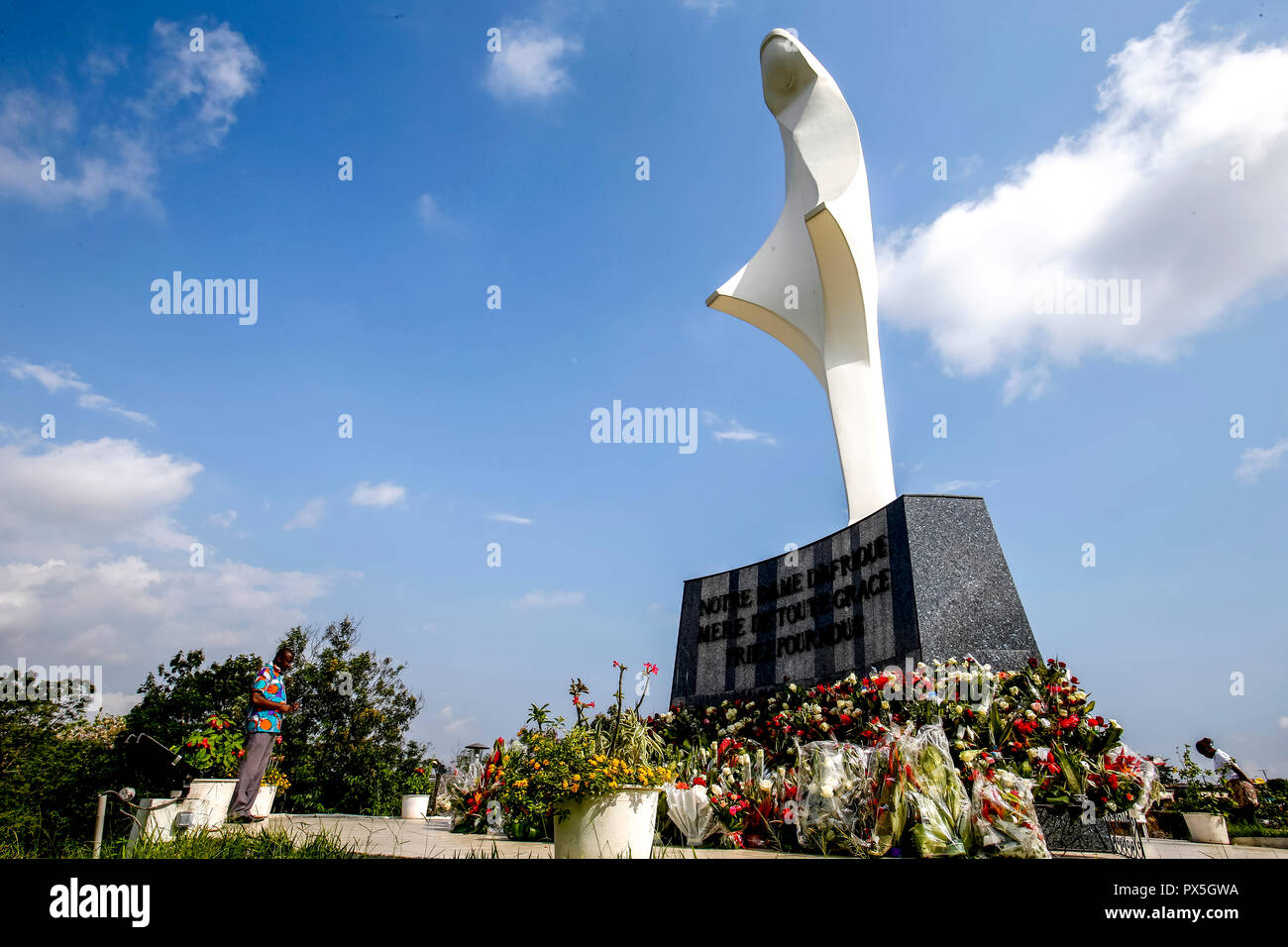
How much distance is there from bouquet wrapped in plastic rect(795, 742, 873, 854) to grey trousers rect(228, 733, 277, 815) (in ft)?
14.5

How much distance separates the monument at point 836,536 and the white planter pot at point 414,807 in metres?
3.87

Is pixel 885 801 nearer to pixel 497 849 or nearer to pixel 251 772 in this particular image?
pixel 497 849

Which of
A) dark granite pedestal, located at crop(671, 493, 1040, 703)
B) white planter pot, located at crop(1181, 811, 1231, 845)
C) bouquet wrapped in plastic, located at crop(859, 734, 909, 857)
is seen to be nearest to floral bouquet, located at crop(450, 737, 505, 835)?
bouquet wrapped in plastic, located at crop(859, 734, 909, 857)

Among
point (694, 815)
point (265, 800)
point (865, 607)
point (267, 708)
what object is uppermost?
point (865, 607)

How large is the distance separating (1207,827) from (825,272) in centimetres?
878

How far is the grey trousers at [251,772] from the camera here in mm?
6348

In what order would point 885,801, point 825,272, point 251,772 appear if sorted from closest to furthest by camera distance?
point 885,801, point 251,772, point 825,272

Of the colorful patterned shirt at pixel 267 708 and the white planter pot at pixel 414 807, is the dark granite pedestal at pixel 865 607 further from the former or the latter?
the colorful patterned shirt at pixel 267 708

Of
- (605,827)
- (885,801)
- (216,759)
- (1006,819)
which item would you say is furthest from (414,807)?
(1006,819)

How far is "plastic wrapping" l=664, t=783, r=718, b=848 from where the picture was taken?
17.7 ft

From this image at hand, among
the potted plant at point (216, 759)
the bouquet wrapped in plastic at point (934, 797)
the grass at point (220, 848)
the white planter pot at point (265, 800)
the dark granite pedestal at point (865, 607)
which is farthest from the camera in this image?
the white planter pot at point (265, 800)

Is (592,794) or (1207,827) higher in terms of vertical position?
(592,794)

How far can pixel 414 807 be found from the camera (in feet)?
34.5

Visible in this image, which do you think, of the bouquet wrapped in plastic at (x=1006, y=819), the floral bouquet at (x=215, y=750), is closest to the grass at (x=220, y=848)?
the floral bouquet at (x=215, y=750)
